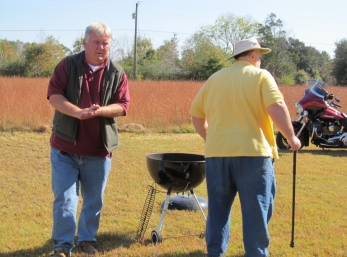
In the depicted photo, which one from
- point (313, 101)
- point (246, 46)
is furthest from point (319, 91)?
point (246, 46)

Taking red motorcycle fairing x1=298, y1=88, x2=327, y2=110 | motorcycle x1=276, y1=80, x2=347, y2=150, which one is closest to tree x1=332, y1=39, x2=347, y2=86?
motorcycle x1=276, y1=80, x2=347, y2=150

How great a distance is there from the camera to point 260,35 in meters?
63.5

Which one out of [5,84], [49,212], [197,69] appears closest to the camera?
[49,212]

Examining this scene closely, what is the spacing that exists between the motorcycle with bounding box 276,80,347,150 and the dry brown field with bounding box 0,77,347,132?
12.8ft

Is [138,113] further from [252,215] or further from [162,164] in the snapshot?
[252,215]

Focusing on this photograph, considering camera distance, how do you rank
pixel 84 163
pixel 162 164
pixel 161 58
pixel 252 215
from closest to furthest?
pixel 252 215
pixel 84 163
pixel 162 164
pixel 161 58

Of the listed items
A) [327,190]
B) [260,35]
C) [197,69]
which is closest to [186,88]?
[327,190]

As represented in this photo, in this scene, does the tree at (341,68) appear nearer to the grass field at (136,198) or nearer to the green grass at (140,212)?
the grass field at (136,198)

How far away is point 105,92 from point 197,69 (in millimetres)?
30444

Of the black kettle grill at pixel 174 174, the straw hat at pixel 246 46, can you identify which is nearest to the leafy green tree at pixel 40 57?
the black kettle grill at pixel 174 174

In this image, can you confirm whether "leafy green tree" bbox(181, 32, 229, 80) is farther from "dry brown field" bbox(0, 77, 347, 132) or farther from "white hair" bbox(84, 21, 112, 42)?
"white hair" bbox(84, 21, 112, 42)

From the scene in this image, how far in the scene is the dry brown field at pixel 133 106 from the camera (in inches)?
432

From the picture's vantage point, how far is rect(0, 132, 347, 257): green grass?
416cm

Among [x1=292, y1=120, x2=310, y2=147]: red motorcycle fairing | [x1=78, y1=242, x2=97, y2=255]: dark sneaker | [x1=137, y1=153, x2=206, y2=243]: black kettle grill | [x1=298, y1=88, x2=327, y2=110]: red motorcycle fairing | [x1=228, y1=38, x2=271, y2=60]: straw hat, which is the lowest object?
[x1=78, y1=242, x2=97, y2=255]: dark sneaker
